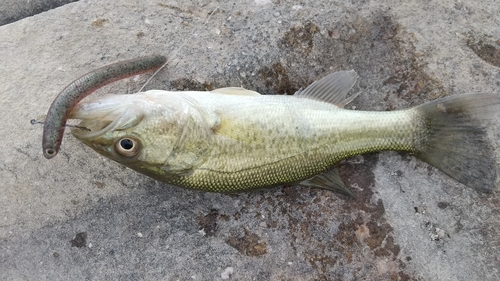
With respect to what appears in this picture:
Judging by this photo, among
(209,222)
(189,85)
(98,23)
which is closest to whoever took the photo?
(209,222)

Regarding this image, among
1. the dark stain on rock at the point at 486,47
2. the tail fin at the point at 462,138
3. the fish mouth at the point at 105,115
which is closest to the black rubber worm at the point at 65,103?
the fish mouth at the point at 105,115

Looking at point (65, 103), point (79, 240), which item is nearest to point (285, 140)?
point (65, 103)

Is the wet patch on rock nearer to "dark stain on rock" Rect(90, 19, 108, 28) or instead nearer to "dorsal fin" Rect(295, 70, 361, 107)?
"dorsal fin" Rect(295, 70, 361, 107)

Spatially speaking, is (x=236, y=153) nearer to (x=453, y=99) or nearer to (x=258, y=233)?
(x=258, y=233)

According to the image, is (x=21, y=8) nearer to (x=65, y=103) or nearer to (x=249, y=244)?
(x=65, y=103)

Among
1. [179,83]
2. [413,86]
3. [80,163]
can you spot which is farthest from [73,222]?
[413,86]

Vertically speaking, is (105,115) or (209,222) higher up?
(105,115)

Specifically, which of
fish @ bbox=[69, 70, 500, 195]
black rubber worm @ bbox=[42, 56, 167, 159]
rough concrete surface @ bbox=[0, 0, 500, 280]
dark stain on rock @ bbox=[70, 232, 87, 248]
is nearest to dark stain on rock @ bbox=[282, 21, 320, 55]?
rough concrete surface @ bbox=[0, 0, 500, 280]

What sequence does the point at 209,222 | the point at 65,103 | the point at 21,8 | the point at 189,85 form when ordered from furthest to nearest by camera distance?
1. the point at 21,8
2. the point at 189,85
3. the point at 209,222
4. the point at 65,103
